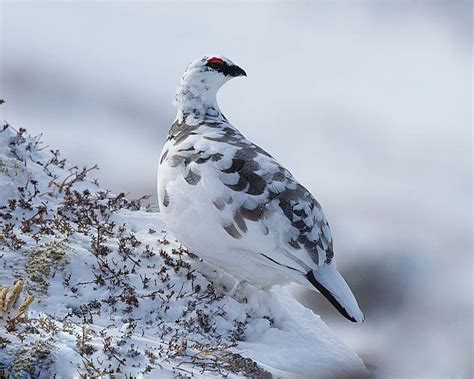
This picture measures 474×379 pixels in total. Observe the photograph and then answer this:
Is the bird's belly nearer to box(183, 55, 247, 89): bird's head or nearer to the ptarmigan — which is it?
the ptarmigan

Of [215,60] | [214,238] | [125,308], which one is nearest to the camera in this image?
[125,308]

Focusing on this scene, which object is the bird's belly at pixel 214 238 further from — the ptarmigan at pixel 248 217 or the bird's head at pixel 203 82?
the bird's head at pixel 203 82

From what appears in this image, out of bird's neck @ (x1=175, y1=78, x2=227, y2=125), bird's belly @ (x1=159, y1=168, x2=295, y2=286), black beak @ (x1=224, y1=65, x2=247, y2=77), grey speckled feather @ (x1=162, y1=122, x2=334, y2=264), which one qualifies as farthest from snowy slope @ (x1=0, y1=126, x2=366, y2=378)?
black beak @ (x1=224, y1=65, x2=247, y2=77)

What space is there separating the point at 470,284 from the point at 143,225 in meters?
9.17

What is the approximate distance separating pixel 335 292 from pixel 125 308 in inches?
73.5

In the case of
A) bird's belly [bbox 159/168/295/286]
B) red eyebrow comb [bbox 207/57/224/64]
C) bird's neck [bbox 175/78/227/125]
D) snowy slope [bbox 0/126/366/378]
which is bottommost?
snowy slope [bbox 0/126/366/378]

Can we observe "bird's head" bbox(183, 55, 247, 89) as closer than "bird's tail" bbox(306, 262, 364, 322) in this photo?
No

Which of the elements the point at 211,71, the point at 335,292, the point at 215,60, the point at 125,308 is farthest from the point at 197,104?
the point at 335,292

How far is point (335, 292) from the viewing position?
6.15 metres

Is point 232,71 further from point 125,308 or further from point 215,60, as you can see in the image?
point 125,308

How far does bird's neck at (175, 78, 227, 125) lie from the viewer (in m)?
7.55

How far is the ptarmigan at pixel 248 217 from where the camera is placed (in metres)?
6.11

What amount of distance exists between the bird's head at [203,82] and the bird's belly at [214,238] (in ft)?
4.16

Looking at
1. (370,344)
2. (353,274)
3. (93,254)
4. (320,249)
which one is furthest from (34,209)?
(353,274)
